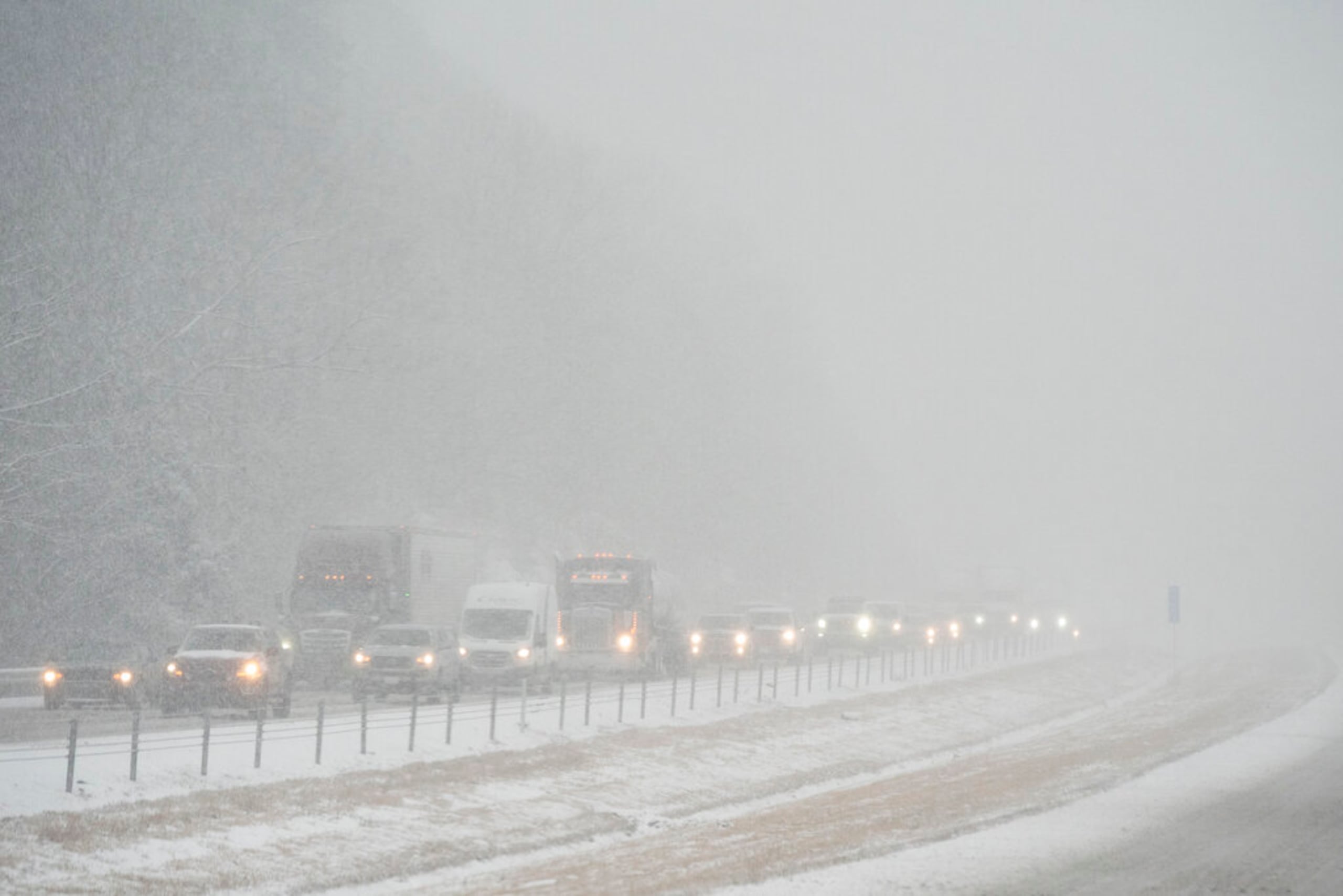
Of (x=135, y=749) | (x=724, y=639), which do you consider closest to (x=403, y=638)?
(x=135, y=749)

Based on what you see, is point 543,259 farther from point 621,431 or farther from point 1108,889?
point 1108,889

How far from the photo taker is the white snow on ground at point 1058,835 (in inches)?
581

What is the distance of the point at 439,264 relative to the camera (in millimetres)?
94812

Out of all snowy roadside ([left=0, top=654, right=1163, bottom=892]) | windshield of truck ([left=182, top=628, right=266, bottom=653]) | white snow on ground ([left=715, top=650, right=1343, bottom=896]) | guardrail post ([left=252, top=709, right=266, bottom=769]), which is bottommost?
snowy roadside ([left=0, top=654, right=1163, bottom=892])

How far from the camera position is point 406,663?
33750 mm

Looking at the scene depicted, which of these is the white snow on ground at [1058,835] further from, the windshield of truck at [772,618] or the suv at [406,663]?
the windshield of truck at [772,618]

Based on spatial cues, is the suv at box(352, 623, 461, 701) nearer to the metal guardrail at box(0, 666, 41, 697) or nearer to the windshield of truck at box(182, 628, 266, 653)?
the windshield of truck at box(182, 628, 266, 653)

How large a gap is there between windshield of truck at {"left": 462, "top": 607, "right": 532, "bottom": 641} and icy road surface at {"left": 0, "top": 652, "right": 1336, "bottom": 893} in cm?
819

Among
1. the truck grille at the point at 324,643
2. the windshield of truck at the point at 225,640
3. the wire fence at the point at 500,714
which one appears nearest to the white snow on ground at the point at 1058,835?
the wire fence at the point at 500,714

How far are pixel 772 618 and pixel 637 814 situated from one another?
31.2 m

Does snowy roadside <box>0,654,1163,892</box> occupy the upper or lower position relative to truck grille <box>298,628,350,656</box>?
lower

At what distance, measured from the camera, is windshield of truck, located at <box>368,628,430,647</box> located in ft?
113

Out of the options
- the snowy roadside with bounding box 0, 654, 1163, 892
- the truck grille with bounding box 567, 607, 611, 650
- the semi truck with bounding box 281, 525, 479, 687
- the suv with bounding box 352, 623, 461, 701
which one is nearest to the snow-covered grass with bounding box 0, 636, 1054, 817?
the snowy roadside with bounding box 0, 654, 1163, 892

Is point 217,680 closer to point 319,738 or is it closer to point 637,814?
point 319,738
